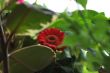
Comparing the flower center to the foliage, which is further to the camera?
the flower center

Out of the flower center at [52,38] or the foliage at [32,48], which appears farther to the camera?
the flower center at [52,38]

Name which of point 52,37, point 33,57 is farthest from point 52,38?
point 33,57

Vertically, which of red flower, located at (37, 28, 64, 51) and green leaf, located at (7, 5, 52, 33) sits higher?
green leaf, located at (7, 5, 52, 33)

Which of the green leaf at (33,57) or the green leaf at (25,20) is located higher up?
the green leaf at (25,20)

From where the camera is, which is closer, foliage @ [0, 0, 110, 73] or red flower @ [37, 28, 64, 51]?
foliage @ [0, 0, 110, 73]

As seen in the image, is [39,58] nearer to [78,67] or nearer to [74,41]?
[78,67]
